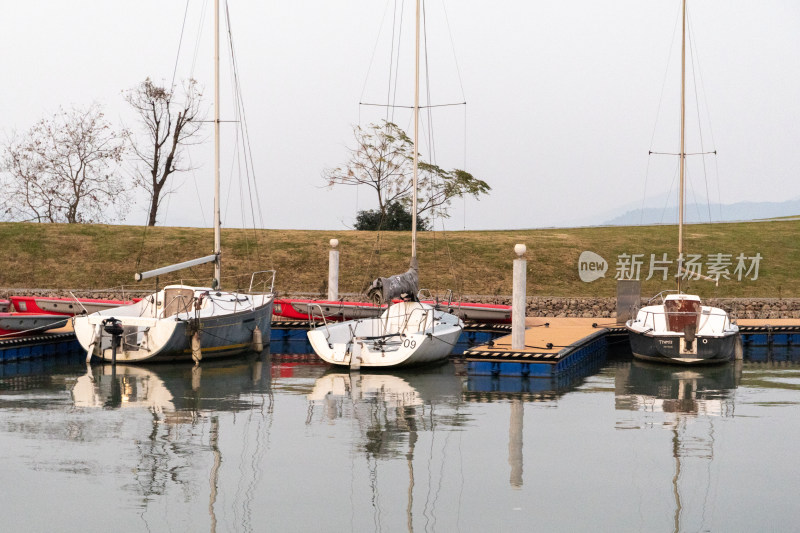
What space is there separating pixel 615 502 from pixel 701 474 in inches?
78.8

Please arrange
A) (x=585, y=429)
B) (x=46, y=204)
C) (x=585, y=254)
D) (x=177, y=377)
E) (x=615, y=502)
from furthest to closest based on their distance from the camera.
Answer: (x=46, y=204), (x=585, y=254), (x=177, y=377), (x=585, y=429), (x=615, y=502)

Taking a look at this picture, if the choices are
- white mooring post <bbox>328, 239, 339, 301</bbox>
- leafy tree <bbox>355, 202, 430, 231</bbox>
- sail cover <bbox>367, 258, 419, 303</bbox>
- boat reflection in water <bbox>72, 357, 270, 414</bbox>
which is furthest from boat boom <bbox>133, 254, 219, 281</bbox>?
leafy tree <bbox>355, 202, 430, 231</bbox>

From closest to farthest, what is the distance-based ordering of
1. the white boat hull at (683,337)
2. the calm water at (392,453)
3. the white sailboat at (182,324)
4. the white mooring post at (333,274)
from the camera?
1. the calm water at (392,453)
2. the white sailboat at (182,324)
3. the white boat hull at (683,337)
4. the white mooring post at (333,274)

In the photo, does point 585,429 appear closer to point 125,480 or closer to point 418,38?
point 125,480

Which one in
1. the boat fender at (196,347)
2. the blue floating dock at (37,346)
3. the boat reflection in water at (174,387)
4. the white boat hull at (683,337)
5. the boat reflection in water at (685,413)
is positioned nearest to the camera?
the boat reflection in water at (685,413)

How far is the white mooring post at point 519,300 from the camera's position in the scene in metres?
21.3

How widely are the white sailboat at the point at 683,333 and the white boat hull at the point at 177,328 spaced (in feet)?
34.2

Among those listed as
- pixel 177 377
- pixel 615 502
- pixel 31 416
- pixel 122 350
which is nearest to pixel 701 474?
pixel 615 502

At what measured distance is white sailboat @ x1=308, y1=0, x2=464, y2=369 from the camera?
73.7 feet

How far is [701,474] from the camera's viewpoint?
12844 mm

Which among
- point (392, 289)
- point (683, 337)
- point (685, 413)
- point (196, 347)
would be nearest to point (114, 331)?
point (196, 347)

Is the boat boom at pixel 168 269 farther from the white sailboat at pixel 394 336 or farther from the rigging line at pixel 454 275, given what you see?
the rigging line at pixel 454 275

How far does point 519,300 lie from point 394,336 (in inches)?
151

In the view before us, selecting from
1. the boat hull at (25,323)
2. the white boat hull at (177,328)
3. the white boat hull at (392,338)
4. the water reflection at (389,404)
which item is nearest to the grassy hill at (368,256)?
the boat hull at (25,323)
